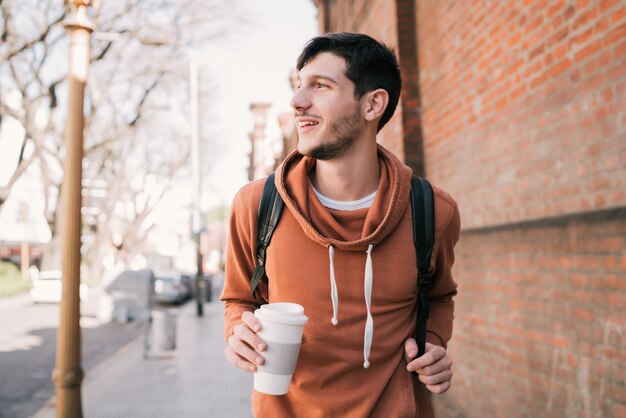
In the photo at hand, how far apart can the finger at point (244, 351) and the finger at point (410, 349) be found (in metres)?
0.48

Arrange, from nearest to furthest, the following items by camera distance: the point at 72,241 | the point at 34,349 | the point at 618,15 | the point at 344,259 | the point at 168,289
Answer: the point at 344,259 < the point at 618,15 < the point at 72,241 < the point at 34,349 < the point at 168,289

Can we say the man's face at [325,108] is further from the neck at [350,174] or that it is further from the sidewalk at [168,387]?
the sidewalk at [168,387]

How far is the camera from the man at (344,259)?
184 cm

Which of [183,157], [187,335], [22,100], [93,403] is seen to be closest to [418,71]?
[93,403]

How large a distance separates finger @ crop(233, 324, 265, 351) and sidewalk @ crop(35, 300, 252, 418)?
5273mm

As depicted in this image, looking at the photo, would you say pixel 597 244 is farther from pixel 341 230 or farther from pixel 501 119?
pixel 341 230

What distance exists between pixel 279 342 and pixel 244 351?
13 cm

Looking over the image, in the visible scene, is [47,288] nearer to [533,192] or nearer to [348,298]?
[533,192]

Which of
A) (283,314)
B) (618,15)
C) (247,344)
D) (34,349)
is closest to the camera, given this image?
(283,314)

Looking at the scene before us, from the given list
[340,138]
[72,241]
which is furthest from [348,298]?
[72,241]

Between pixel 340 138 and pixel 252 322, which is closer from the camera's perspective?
pixel 252 322

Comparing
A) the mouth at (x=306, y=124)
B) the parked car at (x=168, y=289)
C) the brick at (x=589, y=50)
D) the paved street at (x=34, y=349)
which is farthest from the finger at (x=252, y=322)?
the parked car at (x=168, y=289)

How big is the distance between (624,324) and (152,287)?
10862 mm

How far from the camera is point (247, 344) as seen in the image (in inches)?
69.4
